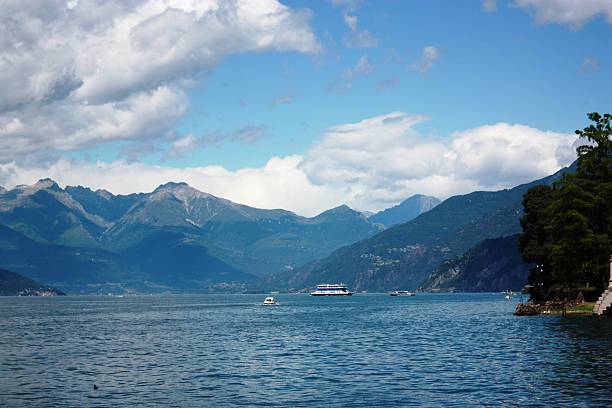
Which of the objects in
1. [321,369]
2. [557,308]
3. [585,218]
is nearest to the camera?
[321,369]

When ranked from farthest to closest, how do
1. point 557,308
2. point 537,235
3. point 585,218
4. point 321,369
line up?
point 537,235 < point 557,308 < point 585,218 < point 321,369

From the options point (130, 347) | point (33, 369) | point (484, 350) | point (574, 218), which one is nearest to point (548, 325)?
point (574, 218)

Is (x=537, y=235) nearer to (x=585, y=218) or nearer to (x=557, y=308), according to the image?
(x=557, y=308)

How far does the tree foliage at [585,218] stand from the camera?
5074 inches

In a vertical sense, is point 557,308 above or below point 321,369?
above

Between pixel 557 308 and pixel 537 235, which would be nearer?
pixel 557 308

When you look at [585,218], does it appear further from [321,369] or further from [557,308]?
[321,369]

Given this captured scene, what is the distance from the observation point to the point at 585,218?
129 meters

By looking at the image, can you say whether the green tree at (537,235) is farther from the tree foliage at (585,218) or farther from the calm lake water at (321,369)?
the calm lake water at (321,369)

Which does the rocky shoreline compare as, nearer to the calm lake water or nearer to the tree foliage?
the tree foliage

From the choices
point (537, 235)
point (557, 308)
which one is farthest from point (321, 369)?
point (537, 235)

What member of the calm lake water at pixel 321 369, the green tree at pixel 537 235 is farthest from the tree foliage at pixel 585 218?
the calm lake water at pixel 321 369

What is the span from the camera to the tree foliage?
423 feet

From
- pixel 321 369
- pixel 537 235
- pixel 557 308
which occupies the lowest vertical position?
pixel 321 369
